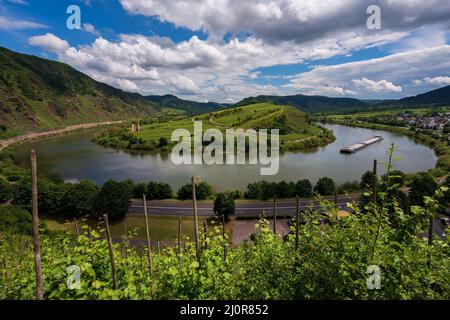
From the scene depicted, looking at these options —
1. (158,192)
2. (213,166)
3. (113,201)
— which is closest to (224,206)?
(158,192)

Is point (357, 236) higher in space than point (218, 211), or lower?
higher

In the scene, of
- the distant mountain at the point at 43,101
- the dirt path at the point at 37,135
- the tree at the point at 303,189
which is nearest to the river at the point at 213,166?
the tree at the point at 303,189

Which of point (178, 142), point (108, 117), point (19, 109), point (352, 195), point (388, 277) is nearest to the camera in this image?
point (388, 277)

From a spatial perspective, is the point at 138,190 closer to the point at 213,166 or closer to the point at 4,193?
the point at 4,193

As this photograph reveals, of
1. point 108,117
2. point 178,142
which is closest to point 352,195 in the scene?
point 178,142

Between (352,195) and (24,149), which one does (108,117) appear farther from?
(352,195)

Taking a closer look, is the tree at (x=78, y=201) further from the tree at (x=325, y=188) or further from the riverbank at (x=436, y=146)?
the riverbank at (x=436, y=146)

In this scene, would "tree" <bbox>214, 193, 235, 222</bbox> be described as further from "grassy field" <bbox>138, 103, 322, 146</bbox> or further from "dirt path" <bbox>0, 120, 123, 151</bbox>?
"dirt path" <bbox>0, 120, 123, 151</bbox>
